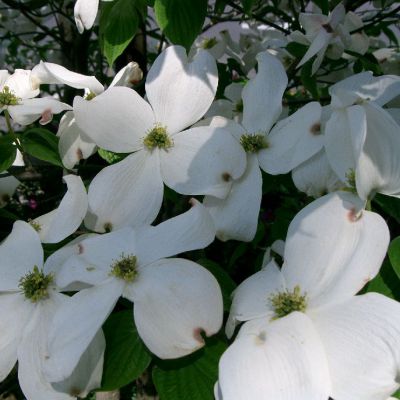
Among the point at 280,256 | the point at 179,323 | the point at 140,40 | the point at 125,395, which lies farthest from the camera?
the point at 125,395

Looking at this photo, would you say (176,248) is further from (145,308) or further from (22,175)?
(22,175)

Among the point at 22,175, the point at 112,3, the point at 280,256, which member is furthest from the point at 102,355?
the point at 112,3

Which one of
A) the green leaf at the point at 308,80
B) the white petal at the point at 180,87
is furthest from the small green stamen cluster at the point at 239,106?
the white petal at the point at 180,87

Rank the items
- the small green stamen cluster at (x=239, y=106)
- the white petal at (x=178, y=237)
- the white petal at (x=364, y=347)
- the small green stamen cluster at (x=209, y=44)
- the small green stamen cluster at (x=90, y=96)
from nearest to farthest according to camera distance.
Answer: the white petal at (x=364, y=347) < the white petal at (x=178, y=237) < the small green stamen cluster at (x=90, y=96) < the small green stamen cluster at (x=239, y=106) < the small green stamen cluster at (x=209, y=44)

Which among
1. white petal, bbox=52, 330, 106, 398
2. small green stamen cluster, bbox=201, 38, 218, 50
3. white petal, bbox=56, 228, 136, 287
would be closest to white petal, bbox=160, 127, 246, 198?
white petal, bbox=56, 228, 136, 287

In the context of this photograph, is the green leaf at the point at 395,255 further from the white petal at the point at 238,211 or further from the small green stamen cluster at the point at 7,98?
the small green stamen cluster at the point at 7,98

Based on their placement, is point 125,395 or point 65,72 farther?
point 125,395
